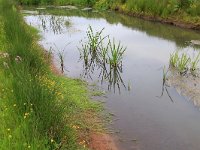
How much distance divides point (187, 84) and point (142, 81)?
4.24 ft

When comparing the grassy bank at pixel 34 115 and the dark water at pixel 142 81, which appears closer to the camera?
the grassy bank at pixel 34 115

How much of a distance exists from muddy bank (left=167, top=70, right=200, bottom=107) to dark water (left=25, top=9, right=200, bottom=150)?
0.68ft

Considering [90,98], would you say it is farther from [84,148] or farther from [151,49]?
[151,49]

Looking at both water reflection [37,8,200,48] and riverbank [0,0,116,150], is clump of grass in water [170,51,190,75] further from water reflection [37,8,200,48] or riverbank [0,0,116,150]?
riverbank [0,0,116,150]

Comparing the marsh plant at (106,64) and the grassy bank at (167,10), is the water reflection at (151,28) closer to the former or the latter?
the grassy bank at (167,10)

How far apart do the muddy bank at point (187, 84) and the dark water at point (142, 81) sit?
0.21 metres

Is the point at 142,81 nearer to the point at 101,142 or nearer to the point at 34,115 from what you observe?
the point at 101,142

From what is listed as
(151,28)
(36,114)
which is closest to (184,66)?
(36,114)

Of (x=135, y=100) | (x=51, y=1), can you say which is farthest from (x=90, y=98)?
(x=51, y=1)

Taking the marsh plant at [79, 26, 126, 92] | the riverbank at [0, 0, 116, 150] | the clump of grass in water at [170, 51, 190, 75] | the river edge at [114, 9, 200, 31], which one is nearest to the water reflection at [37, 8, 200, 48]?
the river edge at [114, 9, 200, 31]

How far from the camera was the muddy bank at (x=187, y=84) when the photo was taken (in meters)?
8.84

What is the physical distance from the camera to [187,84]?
32.0ft

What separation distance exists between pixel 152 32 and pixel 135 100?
30.7 ft

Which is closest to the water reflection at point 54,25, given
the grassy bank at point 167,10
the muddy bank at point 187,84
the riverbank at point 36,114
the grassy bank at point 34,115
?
the grassy bank at point 167,10
